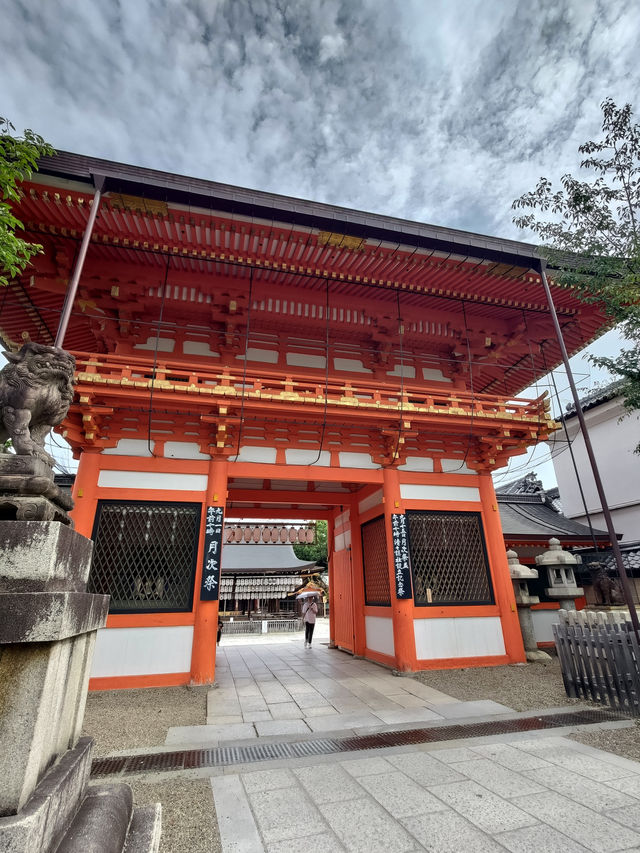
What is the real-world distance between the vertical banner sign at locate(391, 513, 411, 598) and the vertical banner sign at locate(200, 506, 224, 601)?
3.65m

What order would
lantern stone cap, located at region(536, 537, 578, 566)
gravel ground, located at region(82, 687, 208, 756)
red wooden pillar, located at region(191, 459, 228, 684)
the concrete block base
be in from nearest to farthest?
the concrete block base
gravel ground, located at region(82, 687, 208, 756)
red wooden pillar, located at region(191, 459, 228, 684)
lantern stone cap, located at region(536, 537, 578, 566)

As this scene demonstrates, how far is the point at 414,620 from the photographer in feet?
28.0

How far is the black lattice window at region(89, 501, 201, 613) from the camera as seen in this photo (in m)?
7.50

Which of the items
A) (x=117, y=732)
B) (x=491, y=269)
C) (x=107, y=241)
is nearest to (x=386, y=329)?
(x=491, y=269)

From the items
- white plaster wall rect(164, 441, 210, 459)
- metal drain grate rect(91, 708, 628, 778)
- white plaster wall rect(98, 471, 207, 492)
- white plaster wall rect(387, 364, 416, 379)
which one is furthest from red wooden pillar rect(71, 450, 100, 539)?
white plaster wall rect(387, 364, 416, 379)

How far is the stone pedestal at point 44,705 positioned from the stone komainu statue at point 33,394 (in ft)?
2.58

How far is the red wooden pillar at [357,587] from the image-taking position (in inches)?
416

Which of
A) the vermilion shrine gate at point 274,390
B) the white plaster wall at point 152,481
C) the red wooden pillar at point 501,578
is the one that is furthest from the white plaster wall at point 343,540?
the white plaster wall at point 152,481

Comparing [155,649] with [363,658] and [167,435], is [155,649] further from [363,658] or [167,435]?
[363,658]

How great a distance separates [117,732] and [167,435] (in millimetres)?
A: 4980

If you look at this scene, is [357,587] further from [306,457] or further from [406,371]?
[406,371]

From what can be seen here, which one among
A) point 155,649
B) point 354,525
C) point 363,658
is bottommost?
point 363,658

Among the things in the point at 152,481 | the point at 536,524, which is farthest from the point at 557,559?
the point at 152,481

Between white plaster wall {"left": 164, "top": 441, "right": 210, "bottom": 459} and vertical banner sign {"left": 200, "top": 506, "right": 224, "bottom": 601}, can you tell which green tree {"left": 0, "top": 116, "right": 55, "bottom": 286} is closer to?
white plaster wall {"left": 164, "top": 441, "right": 210, "bottom": 459}
